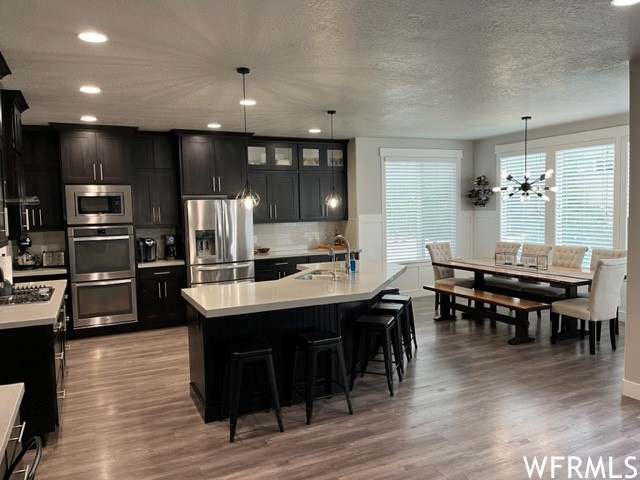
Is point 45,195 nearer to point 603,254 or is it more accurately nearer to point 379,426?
point 379,426

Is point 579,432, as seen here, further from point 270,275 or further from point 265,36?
point 270,275

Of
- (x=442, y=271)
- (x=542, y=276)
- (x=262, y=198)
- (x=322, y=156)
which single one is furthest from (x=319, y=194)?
(x=542, y=276)

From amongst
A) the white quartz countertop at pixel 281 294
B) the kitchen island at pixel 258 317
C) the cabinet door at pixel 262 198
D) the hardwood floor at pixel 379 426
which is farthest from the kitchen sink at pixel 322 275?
the cabinet door at pixel 262 198

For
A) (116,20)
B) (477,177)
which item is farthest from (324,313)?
(477,177)

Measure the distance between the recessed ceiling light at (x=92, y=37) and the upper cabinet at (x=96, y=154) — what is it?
3.34 metres

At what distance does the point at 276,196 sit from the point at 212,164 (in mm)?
1109

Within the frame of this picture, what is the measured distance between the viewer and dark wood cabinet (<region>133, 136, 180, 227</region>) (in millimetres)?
6605

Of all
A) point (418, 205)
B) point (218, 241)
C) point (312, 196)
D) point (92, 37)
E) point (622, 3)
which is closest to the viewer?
point (622, 3)

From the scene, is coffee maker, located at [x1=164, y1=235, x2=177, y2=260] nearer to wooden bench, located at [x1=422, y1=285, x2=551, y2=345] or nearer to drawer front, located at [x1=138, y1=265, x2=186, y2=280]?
drawer front, located at [x1=138, y1=265, x2=186, y2=280]

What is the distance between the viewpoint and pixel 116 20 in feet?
8.90

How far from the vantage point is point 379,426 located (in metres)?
3.48

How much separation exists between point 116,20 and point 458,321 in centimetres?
538

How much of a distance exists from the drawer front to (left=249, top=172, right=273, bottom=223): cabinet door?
4.48ft

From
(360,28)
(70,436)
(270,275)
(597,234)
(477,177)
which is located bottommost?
(70,436)
